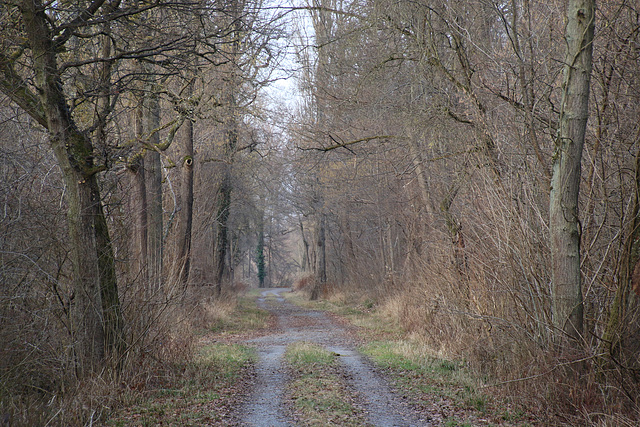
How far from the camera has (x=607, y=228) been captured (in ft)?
20.8

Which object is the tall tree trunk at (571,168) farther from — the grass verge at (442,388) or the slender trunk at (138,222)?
the slender trunk at (138,222)

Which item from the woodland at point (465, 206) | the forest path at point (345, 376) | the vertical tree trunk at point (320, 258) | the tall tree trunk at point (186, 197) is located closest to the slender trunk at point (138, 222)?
the woodland at point (465, 206)

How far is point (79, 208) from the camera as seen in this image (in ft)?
21.6

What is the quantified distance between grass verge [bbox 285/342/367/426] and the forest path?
147mm

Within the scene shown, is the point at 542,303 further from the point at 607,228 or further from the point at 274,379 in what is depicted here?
the point at 274,379

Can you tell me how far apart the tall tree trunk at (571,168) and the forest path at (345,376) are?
2.14m

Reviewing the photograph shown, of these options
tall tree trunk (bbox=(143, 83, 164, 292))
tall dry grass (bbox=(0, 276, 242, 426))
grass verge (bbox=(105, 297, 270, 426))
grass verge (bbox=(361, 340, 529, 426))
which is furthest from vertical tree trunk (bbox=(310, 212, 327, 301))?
tall dry grass (bbox=(0, 276, 242, 426))

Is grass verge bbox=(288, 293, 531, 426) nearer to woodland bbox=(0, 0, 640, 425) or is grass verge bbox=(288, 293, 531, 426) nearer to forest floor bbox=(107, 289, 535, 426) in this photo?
forest floor bbox=(107, 289, 535, 426)

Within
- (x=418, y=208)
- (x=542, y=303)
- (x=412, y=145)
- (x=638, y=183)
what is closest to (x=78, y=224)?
(x=542, y=303)

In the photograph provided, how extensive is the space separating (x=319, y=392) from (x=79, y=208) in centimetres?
410

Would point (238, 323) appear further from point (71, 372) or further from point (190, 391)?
point (71, 372)

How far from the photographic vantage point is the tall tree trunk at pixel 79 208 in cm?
631

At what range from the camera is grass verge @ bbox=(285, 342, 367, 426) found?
6125 millimetres

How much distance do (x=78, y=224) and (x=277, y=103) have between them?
40.8ft
